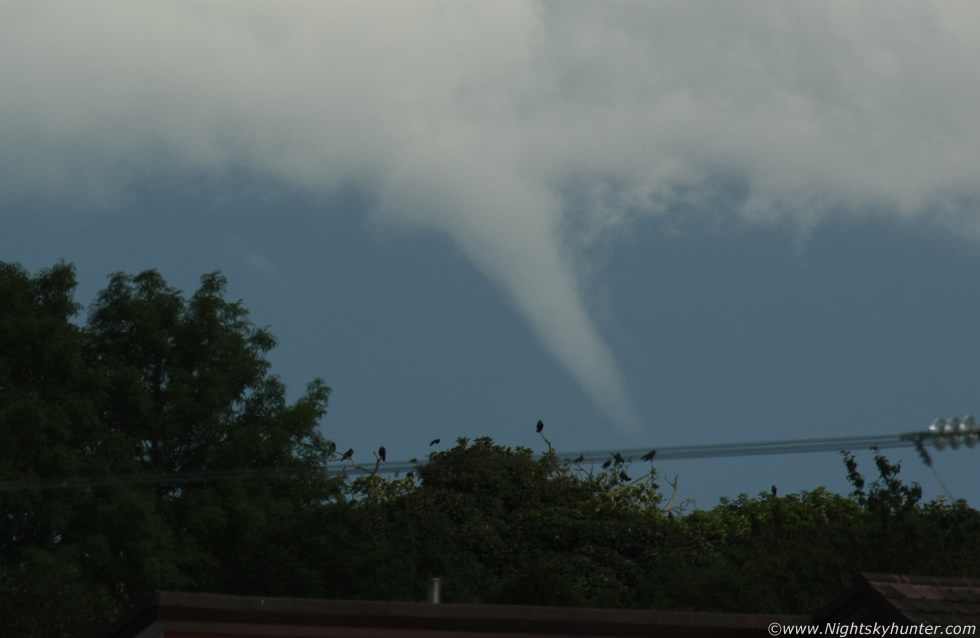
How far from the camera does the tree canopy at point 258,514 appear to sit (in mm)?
38562

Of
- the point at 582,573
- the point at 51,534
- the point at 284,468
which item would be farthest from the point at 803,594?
the point at 51,534

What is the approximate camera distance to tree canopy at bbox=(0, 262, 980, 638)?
38.6 metres

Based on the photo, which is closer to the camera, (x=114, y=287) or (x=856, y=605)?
(x=856, y=605)

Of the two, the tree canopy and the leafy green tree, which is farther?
the leafy green tree

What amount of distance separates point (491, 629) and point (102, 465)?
28.0 meters

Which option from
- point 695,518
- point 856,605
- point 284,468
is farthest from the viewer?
point 695,518

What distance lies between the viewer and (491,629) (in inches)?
786

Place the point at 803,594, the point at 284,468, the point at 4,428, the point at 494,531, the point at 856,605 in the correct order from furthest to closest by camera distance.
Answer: the point at 494,531 < the point at 284,468 < the point at 4,428 < the point at 803,594 < the point at 856,605

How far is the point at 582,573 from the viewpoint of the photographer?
51.0m

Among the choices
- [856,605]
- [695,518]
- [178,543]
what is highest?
[695,518]

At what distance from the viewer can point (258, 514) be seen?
47.5 metres

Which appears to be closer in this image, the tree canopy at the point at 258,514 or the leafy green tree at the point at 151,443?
the tree canopy at the point at 258,514

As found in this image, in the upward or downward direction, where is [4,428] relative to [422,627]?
upward

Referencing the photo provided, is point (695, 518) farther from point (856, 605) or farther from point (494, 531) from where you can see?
point (856, 605)
